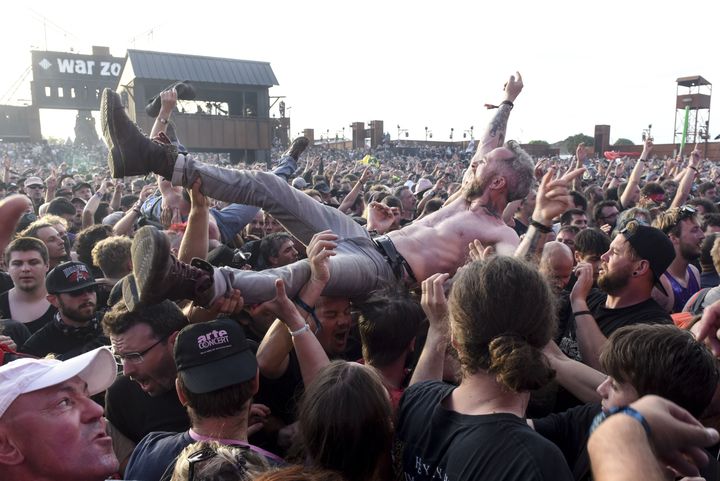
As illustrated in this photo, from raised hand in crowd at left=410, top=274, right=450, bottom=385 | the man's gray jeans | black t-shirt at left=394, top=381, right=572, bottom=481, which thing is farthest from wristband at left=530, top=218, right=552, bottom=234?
black t-shirt at left=394, top=381, right=572, bottom=481

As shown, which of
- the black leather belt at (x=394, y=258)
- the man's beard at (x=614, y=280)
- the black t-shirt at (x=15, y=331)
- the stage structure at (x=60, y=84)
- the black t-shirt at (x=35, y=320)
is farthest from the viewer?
the stage structure at (x=60, y=84)

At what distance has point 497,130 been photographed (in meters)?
5.23

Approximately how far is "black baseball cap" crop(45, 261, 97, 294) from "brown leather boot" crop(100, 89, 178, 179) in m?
0.86

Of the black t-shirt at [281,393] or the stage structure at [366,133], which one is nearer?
the black t-shirt at [281,393]

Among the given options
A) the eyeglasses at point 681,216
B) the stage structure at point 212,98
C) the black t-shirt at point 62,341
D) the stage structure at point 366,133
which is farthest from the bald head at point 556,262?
the stage structure at point 366,133

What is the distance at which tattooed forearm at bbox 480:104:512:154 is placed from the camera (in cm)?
516

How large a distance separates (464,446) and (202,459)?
0.79 meters

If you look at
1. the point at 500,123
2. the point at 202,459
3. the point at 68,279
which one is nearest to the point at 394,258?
the point at 500,123

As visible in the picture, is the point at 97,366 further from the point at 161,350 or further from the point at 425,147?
the point at 425,147

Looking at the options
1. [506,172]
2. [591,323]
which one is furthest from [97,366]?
[506,172]

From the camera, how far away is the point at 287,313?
2.63 metres

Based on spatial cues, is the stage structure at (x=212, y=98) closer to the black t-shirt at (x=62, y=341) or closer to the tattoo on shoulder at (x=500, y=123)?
the tattoo on shoulder at (x=500, y=123)

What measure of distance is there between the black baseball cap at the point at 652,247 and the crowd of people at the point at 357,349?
1 cm

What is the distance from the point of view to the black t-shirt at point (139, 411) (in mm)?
2639
